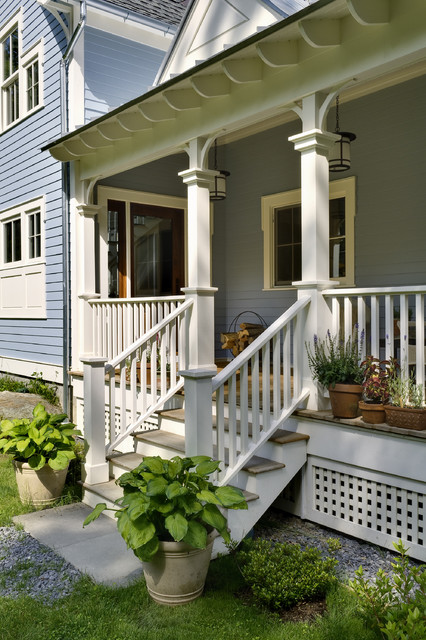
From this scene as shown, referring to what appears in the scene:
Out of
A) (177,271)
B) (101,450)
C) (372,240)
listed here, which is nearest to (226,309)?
(177,271)

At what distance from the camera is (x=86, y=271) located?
7.13 m

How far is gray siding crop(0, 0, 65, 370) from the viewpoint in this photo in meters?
7.63

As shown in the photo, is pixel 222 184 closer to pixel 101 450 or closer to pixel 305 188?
pixel 305 188

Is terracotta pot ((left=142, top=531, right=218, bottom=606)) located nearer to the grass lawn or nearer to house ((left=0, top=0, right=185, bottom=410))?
the grass lawn

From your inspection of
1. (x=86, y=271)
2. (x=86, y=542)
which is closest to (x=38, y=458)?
(x=86, y=542)

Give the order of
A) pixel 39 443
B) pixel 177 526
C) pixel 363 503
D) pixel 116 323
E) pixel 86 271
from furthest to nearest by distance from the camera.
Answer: pixel 86 271 < pixel 116 323 < pixel 39 443 < pixel 363 503 < pixel 177 526

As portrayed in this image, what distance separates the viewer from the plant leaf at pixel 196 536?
290 centimetres

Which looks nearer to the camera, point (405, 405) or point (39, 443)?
point (405, 405)

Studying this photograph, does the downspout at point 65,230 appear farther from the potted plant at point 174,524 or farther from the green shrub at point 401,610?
the green shrub at point 401,610

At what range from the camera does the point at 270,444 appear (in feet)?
13.6

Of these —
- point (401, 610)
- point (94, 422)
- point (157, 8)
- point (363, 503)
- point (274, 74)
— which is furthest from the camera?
point (157, 8)

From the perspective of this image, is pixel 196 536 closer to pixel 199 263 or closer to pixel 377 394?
pixel 377 394

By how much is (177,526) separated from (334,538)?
5.14 feet

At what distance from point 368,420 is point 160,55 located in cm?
655
